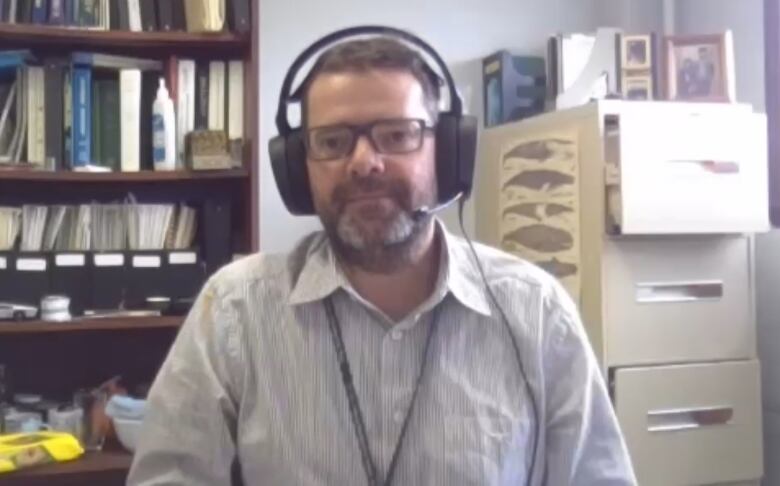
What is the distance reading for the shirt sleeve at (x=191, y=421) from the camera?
3.79 ft

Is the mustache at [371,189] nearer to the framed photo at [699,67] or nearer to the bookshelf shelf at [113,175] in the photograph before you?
the bookshelf shelf at [113,175]

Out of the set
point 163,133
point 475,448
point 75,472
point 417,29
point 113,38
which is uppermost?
point 417,29

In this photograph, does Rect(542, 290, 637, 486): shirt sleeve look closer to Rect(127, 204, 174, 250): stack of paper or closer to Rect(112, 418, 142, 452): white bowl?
Rect(112, 418, 142, 452): white bowl

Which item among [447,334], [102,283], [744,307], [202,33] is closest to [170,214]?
[102,283]

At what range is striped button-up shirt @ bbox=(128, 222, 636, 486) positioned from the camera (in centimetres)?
118

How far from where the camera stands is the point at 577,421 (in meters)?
1.24

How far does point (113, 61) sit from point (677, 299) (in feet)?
4.74

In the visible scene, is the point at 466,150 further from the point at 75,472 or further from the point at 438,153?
the point at 75,472

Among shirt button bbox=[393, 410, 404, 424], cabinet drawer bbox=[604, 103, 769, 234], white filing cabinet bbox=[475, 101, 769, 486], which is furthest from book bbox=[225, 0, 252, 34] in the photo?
shirt button bbox=[393, 410, 404, 424]

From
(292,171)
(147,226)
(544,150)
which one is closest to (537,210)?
(544,150)

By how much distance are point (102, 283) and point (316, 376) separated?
46.1 inches

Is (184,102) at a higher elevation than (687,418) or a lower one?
higher

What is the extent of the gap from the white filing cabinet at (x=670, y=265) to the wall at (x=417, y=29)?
59 centimetres

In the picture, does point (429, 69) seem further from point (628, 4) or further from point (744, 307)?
point (628, 4)
